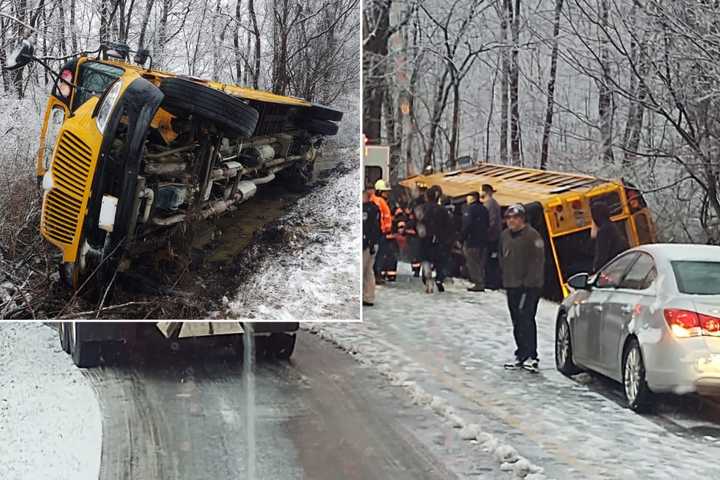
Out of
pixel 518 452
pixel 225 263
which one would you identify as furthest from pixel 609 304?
pixel 225 263

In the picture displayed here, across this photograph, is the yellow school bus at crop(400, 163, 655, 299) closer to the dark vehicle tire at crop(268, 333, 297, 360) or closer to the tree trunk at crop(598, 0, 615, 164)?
the tree trunk at crop(598, 0, 615, 164)

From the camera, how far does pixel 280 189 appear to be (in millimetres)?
4570

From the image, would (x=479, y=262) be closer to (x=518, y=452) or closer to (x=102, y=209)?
(x=518, y=452)

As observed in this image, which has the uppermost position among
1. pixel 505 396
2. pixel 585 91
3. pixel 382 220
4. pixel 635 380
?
pixel 585 91

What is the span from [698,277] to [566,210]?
0.76m

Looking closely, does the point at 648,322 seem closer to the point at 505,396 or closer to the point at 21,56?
the point at 505,396

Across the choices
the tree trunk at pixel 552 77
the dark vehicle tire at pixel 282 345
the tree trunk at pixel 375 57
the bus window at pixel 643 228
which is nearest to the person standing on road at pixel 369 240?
the dark vehicle tire at pixel 282 345

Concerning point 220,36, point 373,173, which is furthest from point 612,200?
point 220,36

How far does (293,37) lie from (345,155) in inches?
21.8

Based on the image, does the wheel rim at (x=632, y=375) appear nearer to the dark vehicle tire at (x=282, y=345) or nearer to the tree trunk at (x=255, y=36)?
the dark vehicle tire at (x=282, y=345)

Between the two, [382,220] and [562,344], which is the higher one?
[382,220]

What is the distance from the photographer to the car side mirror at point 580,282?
4.87 meters

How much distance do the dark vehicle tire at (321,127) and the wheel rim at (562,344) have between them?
1503 millimetres

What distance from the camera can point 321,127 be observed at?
4527 millimetres
